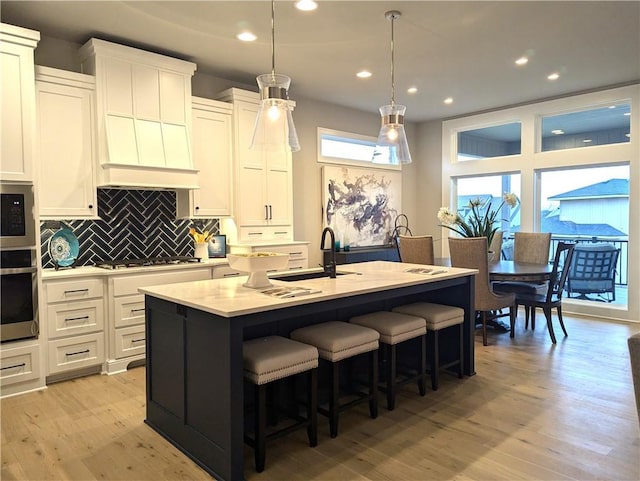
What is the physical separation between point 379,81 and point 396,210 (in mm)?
2498

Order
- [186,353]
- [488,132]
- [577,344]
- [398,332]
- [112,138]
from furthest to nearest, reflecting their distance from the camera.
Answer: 1. [488,132]
2. [577,344]
3. [112,138]
4. [398,332]
5. [186,353]

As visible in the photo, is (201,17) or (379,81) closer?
(201,17)

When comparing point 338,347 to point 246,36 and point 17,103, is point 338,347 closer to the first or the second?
point 246,36

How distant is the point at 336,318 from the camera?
3316 mm

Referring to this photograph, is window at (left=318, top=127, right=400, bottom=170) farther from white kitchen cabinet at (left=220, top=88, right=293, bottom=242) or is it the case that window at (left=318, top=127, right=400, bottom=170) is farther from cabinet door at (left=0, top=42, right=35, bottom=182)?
cabinet door at (left=0, top=42, right=35, bottom=182)

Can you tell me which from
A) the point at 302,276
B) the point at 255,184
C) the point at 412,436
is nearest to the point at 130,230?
the point at 255,184

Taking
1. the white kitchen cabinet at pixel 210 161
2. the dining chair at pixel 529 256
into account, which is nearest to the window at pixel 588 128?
the dining chair at pixel 529 256

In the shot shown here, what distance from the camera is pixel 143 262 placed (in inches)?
166

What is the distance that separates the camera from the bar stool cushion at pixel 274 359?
7.63ft

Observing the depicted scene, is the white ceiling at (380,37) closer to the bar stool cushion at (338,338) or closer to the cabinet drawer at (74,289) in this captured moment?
the cabinet drawer at (74,289)

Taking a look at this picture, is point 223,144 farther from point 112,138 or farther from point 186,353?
point 186,353

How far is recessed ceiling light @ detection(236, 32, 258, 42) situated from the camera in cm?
392

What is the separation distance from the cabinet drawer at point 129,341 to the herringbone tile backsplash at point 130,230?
2.50 feet

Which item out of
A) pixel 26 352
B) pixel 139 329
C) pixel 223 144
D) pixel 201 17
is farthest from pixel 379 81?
pixel 26 352
